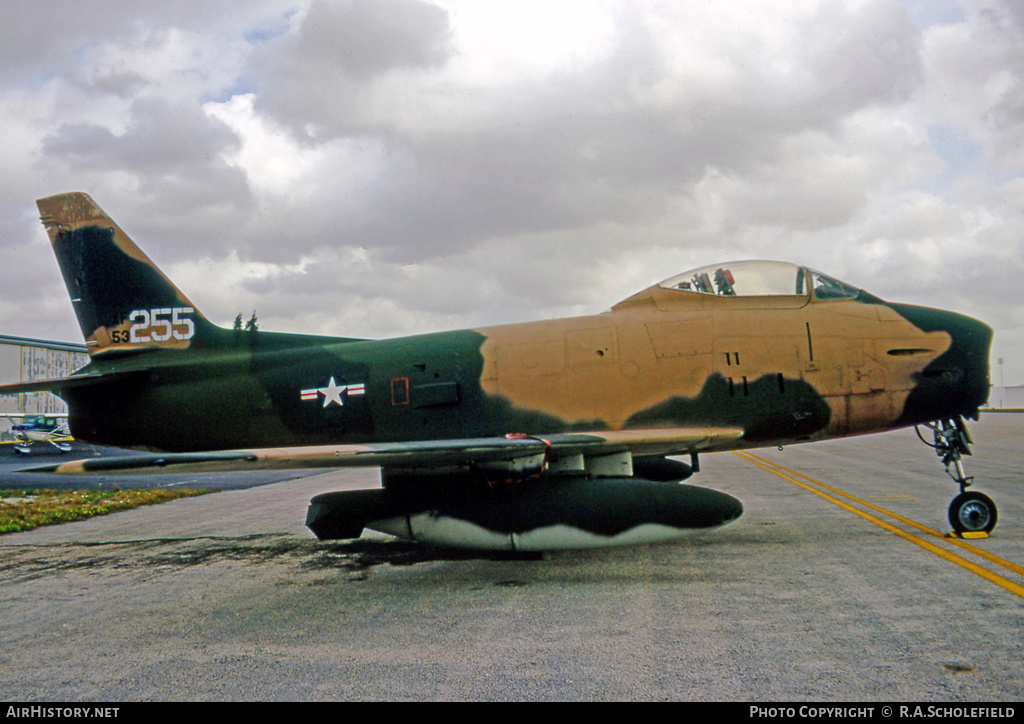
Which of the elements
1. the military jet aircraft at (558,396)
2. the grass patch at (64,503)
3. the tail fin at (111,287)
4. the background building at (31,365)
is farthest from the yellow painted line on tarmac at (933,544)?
the background building at (31,365)

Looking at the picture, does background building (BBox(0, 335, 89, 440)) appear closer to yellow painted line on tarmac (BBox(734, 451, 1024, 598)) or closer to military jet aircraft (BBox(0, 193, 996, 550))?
military jet aircraft (BBox(0, 193, 996, 550))

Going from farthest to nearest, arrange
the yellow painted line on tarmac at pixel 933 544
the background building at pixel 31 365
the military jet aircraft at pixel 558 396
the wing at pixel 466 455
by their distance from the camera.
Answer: the background building at pixel 31 365 < the military jet aircraft at pixel 558 396 < the yellow painted line on tarmac at pixel 933 544 < the wing at pixel 466 455

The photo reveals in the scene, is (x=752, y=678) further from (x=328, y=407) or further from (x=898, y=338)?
(x=328, y=407)

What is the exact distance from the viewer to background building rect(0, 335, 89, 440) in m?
48.8

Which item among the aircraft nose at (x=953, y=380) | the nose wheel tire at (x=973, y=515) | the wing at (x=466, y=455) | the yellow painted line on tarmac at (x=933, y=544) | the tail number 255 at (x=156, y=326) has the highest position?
the tail number 255 at (x=156, y=326)

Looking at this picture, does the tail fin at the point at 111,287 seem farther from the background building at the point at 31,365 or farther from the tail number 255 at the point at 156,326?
the background building at the point at 31,365

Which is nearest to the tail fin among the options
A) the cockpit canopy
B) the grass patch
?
the grass patch

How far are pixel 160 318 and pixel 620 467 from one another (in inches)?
225

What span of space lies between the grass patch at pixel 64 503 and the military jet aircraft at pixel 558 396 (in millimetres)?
4147

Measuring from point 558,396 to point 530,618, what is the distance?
2.67 meters

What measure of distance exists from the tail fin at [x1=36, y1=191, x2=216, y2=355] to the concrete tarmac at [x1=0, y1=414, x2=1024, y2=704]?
98.6 inches

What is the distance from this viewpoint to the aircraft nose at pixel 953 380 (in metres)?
6.59

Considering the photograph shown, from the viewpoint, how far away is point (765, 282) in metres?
7.05
